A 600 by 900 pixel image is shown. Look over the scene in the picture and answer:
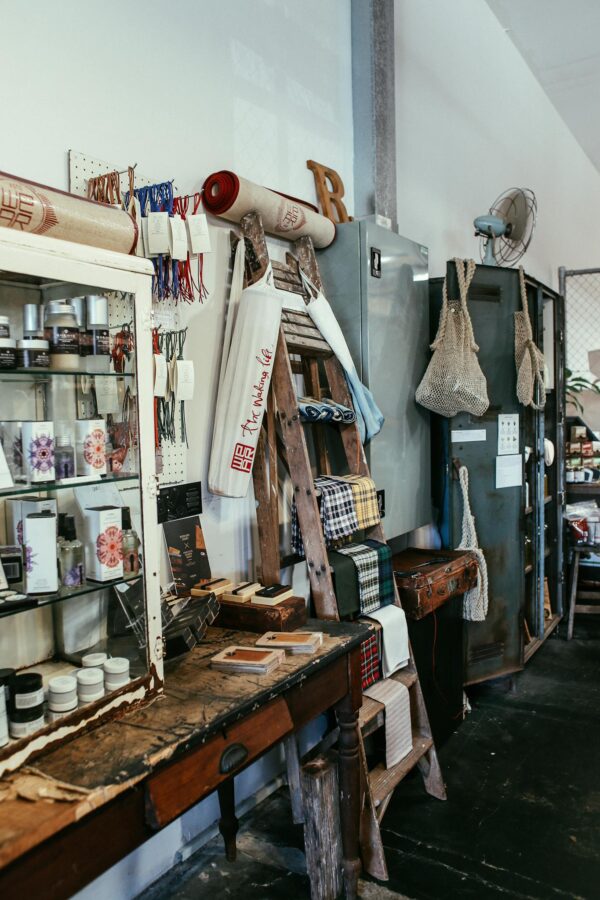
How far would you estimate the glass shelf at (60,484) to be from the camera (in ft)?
4.48

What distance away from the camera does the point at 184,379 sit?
2.04m

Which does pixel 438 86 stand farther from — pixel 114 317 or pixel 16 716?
pixel 16 716

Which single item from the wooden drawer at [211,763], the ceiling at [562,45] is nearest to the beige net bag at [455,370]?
the wooden drawer at [211,763]

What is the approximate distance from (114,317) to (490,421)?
7.61ft

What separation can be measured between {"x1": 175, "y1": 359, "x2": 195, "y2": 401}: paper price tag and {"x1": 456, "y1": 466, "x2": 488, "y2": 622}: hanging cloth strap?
1697mm

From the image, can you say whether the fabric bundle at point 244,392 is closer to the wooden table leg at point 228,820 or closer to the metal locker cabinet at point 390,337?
the metal locker cabinet at point 390,337

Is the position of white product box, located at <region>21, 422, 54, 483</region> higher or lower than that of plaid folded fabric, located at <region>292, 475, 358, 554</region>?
higher

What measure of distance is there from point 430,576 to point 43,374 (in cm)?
184

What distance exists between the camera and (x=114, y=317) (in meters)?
1.53

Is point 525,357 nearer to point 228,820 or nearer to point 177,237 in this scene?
point 177,237

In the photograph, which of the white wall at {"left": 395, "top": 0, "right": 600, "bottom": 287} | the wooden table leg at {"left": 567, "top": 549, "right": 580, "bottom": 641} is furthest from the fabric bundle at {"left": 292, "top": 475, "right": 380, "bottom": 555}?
the wooden table leg at {"left": 567, "top": 549, "right": 580, "bottom": 641}

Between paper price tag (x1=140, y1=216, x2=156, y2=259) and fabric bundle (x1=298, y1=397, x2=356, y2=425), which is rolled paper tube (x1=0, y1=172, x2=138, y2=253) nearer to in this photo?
paper price tag (x1=140, y1=216, x2=156, y2=259)

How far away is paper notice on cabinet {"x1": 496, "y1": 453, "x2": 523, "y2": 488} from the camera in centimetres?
347

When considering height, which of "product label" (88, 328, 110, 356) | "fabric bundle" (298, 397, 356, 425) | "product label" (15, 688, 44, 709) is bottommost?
"product label" (15, 688, 44, 709)
